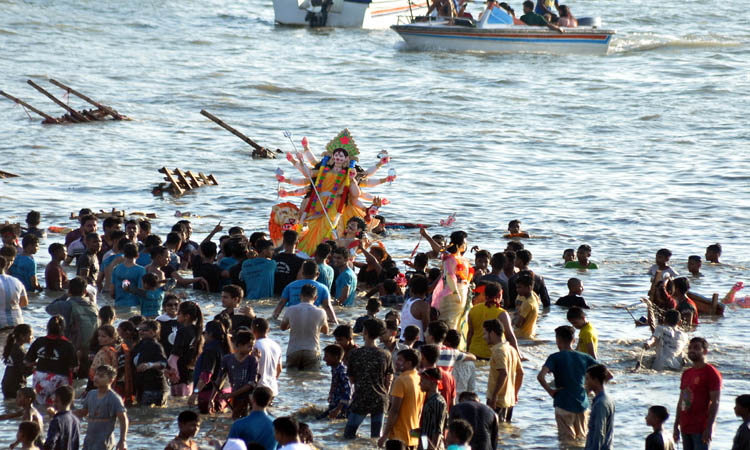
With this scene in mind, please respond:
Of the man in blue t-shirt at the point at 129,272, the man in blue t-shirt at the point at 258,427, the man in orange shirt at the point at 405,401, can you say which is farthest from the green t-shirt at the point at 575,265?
the man in blue t-shirt at the point at 258,427

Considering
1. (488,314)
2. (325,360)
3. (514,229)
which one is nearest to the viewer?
(325,360)

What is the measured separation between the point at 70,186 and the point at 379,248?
12.5 meters

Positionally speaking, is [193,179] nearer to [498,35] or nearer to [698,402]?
[698,402]

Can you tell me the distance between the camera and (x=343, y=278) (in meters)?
13.8

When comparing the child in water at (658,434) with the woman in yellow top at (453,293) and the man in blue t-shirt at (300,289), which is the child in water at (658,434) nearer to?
the woman in yellow top at (453,293)

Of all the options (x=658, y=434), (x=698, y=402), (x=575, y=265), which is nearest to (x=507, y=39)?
(x=575, y=265)

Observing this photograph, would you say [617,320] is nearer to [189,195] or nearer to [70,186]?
[189,195]

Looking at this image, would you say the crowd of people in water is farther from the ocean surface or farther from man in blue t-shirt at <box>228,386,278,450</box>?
the ocean surface

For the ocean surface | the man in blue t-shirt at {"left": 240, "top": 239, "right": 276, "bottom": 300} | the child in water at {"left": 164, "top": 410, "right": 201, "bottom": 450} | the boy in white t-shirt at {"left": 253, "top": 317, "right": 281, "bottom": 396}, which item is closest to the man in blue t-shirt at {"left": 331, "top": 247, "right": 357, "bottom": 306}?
the ocean surface

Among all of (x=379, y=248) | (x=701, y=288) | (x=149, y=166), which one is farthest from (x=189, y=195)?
(x=701, y=288)

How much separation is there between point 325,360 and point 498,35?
3469cm

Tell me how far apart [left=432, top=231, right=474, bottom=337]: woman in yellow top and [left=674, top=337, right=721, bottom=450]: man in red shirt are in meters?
2.68

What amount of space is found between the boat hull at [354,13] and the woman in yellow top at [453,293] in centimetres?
4142

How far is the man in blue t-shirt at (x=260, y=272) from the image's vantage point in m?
13.7
